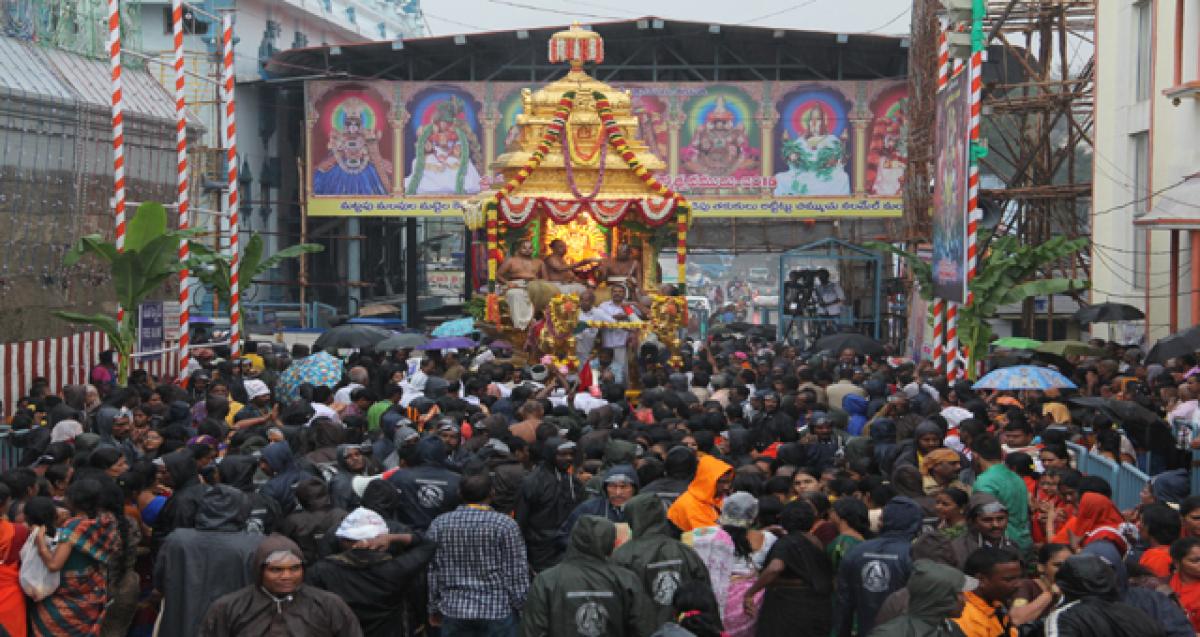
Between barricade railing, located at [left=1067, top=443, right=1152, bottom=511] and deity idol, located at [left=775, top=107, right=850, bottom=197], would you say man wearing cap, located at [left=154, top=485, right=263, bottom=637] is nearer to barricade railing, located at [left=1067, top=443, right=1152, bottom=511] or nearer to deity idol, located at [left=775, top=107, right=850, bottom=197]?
barricade railing, located at [left=1067, top=443, right=1152, bottom=511]

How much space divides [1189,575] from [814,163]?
30782 millimetres

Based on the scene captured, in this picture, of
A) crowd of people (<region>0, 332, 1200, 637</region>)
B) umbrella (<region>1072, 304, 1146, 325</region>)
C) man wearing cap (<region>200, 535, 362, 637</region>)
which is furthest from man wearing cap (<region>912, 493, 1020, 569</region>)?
umbrella (<region>1072, 304, 1146, 325</region>)

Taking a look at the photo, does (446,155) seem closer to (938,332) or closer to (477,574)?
(938,332)

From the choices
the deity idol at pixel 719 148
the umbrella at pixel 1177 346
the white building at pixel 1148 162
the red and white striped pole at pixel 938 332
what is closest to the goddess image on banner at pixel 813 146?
the deity idol at pixel 719 148

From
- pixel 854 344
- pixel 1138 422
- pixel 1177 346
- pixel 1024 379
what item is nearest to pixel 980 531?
pixel 1138 422

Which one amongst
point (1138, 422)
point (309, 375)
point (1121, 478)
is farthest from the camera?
point (309, 375)

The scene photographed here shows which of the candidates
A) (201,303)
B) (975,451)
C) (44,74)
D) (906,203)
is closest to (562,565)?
(975,451)

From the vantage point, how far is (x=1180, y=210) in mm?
18578

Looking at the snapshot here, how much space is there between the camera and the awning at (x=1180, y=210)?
18.1 m

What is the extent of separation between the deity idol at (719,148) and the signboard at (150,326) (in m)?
20.0

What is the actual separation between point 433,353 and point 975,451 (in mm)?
10163

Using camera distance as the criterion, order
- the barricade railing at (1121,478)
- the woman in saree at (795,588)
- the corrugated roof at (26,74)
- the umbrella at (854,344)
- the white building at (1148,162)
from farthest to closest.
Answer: the umbrella at (854,344) → the white building at (1148,162) → the corrugated roof at (26,74) → the barricade railing at (1121,478) → the woman in saree at (795,588)

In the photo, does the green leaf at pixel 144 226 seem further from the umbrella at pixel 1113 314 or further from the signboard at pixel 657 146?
the signboard at pixel 657 146

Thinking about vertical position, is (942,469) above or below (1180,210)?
below
